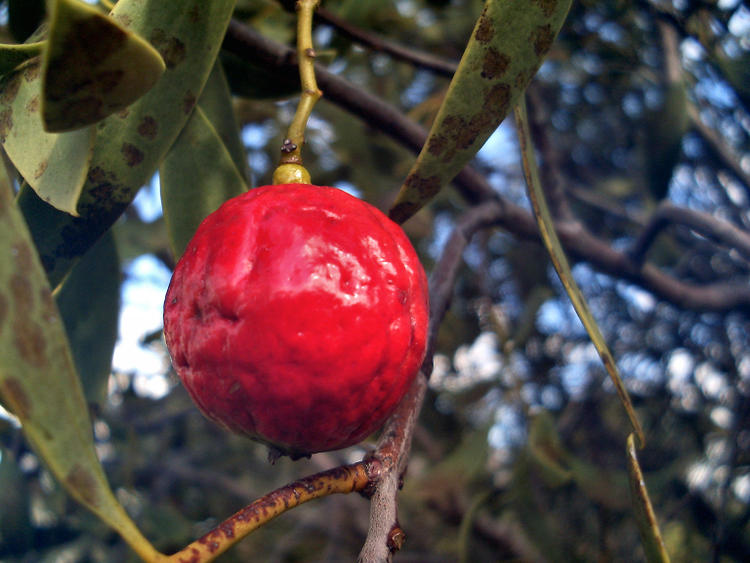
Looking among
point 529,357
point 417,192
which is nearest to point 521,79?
point 417,192

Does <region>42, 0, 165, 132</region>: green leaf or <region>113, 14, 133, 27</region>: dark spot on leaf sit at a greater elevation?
<region>42, 0, 165, 132</region>: green leaf

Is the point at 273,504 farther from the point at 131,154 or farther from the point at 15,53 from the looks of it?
the point at 15,53

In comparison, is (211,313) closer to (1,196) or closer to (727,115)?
(1,196)

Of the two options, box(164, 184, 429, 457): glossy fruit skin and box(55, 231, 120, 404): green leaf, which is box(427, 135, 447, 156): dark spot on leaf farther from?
box(55, 231, 120, 404): green leaf

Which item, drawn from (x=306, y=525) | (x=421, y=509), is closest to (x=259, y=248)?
(x=421, y=509)

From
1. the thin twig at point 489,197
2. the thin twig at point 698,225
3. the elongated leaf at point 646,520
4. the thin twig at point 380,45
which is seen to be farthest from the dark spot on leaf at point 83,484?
the thin twig at point 698,225

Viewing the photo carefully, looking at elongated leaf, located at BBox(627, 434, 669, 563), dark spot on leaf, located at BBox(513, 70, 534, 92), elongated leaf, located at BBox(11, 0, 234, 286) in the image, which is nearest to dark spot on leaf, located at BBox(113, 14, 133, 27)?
elongated leaf, located at BBox(11, 0, 234, 286)
